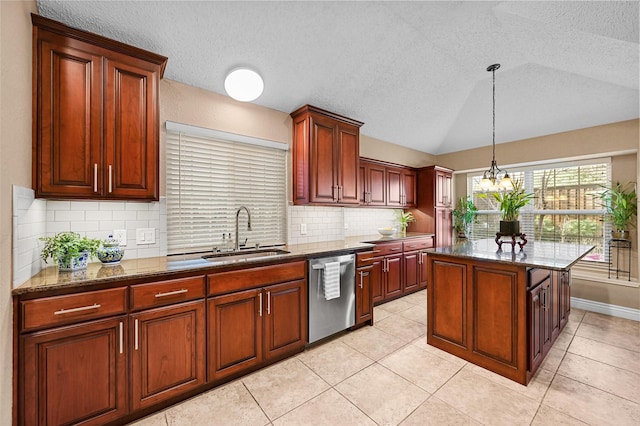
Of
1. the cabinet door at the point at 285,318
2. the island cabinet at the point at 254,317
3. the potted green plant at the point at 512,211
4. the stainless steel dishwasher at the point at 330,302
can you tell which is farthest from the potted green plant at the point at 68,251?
the potted green plant at the point at 512,211

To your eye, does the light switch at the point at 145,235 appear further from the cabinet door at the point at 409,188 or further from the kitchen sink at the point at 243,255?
the cabinet door at the point at 409,188

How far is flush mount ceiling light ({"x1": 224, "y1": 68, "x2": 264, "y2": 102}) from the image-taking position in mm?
2602

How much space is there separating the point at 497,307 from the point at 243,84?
10.2 ft

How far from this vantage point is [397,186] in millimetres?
4848

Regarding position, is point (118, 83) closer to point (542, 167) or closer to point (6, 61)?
point (6, 61)

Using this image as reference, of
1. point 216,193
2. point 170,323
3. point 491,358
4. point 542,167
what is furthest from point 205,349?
point 542,167

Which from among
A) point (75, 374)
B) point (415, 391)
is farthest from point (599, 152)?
point (75, 374)

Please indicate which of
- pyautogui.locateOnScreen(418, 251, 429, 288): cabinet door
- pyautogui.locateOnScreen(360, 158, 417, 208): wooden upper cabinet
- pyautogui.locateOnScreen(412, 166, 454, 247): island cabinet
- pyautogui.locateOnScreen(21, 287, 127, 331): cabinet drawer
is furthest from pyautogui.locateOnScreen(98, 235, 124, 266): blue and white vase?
pyautogui.locateOnScreen(412, 166, 454, 247): island cabinet

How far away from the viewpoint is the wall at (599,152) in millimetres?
3545

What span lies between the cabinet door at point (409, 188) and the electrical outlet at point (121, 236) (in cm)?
426

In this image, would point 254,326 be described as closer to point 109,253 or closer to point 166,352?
point 166,352

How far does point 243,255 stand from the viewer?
2.77m

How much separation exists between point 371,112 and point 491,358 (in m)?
3.27

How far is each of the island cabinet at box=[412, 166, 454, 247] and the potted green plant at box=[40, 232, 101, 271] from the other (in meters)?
4.84
